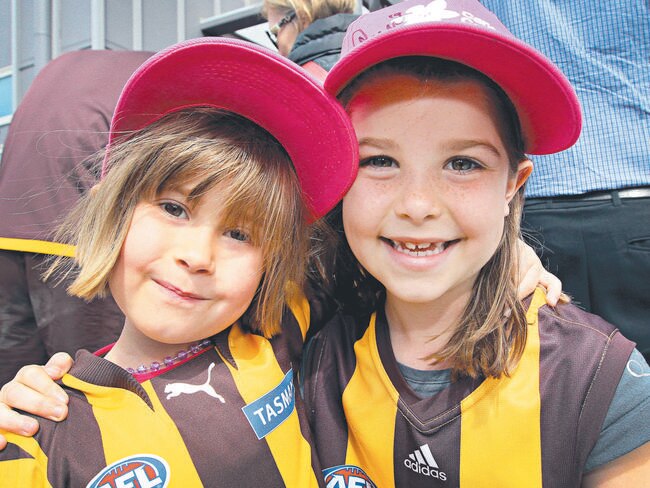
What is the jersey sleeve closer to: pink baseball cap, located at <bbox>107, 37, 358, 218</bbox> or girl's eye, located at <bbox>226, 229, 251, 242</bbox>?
pink baseball cap, located at <bbox>107, 37, 358, 218</bbox>

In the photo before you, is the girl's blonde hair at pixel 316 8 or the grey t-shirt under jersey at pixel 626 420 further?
the girl's blonde hair at pixel 316 8

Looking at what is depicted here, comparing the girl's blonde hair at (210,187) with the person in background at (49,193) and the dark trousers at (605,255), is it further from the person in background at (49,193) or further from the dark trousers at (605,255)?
the dark trousers at (605,255)

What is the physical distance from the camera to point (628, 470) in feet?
3.84

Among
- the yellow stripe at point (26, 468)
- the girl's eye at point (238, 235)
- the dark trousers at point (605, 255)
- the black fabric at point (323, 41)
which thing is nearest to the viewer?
the yellow stripe at point (26, 468)

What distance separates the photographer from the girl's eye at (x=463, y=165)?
1236 millimetres

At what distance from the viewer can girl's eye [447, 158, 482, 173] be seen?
1236 mm

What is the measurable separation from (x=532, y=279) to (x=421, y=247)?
0.31m

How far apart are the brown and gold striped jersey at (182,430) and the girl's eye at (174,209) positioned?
1.00ft

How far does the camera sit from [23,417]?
1.06 metres

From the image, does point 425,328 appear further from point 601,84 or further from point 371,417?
point 601,84

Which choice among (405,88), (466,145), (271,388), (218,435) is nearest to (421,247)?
(466,145)

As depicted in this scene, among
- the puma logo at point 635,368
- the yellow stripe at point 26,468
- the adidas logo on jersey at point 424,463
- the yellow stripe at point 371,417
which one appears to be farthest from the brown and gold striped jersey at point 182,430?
the puma logo at point 635,368

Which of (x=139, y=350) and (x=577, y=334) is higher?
(x=577, y=334)

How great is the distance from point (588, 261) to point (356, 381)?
0.75 m
